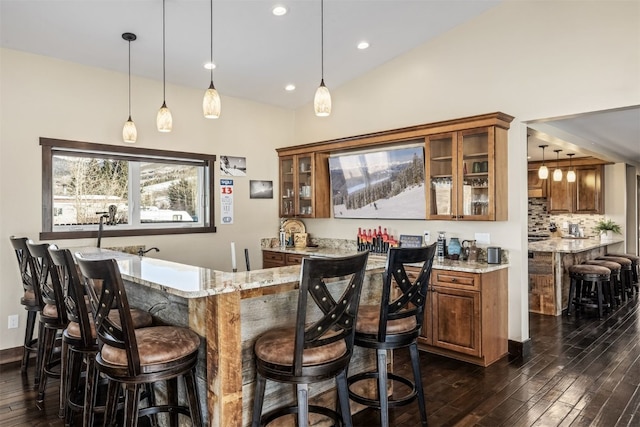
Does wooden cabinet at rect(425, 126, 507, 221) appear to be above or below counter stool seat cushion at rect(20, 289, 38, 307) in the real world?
above

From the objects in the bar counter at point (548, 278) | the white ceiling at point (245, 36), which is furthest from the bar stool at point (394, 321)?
the bar counter at point (548, 278)

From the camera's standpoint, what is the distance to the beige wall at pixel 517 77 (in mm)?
3625

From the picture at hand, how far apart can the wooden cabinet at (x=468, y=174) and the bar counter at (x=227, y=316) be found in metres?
2.41

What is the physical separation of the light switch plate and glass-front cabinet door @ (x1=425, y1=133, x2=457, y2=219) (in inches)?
15.3

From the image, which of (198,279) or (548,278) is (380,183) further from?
(198,279)

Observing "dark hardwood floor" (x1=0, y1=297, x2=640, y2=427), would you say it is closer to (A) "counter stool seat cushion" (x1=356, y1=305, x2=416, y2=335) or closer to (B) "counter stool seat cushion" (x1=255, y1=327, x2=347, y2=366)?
(A) "counter stool seat cushion" (x1=356, y1=305, x2=416, y2=335)

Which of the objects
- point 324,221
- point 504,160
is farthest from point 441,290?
point 324,221

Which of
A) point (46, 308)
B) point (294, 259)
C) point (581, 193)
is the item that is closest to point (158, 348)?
point (46, 308)

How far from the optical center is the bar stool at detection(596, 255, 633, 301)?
6.58 metres

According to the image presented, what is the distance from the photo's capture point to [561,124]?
5.11m

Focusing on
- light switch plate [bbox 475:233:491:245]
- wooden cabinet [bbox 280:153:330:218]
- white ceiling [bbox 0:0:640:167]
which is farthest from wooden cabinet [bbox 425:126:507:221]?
wooden cabinet [bbox 280:153:330:218]

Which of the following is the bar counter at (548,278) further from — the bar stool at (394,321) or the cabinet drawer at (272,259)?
the bar stool at (394,321)

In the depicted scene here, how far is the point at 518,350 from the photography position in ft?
13.5

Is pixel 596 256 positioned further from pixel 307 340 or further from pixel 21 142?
pixel 21 142
